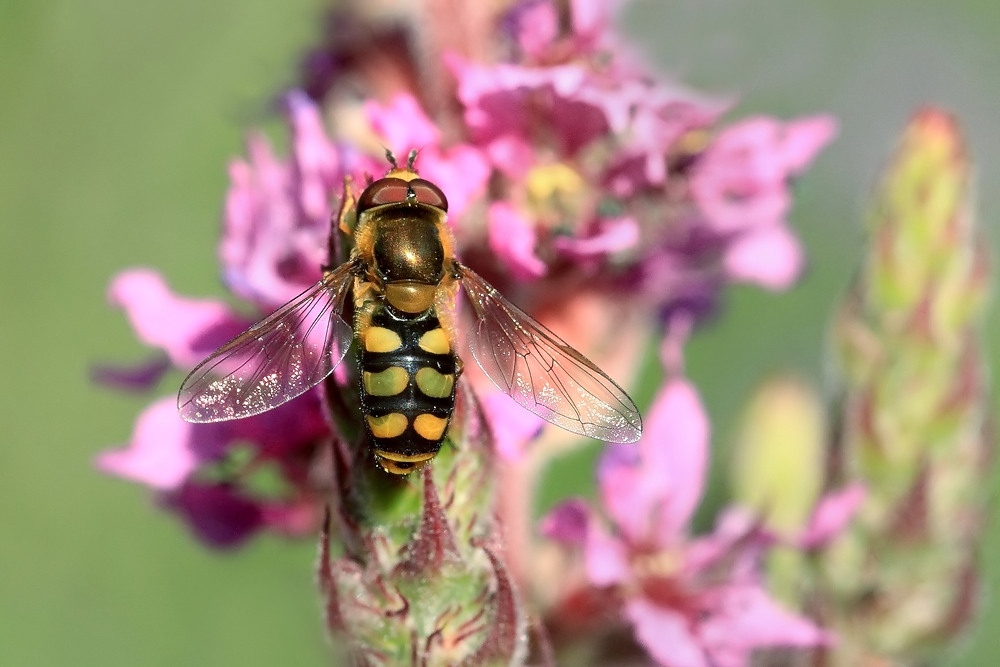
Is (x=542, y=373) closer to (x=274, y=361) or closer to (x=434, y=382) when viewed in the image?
(x=434, y=382)

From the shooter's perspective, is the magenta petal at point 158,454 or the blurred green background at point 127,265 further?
the blurred green background at point 127,265

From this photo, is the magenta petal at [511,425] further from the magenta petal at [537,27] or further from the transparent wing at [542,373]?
the magenta petal at [537,27]

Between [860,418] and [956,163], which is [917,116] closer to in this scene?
[956,163]

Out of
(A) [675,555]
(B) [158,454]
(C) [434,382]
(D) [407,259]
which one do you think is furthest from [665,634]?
(B) [158,454]

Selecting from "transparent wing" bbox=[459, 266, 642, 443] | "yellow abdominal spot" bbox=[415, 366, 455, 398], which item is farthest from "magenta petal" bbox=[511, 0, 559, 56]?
"yellow abdominal spot" bbox=[415, 366, 455, 398]

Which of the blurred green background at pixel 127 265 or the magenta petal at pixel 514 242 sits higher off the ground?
the blurred green background at pixel 127 265

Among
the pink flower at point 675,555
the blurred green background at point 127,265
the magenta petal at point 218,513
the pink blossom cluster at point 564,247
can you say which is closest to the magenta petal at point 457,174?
the pink blossom cluster at point 564,247

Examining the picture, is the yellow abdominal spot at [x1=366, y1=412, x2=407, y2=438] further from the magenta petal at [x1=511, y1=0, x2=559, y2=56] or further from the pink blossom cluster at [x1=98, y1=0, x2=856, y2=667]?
the magenta petal at [x1=511, y1=0, x2=559, y2=56]
